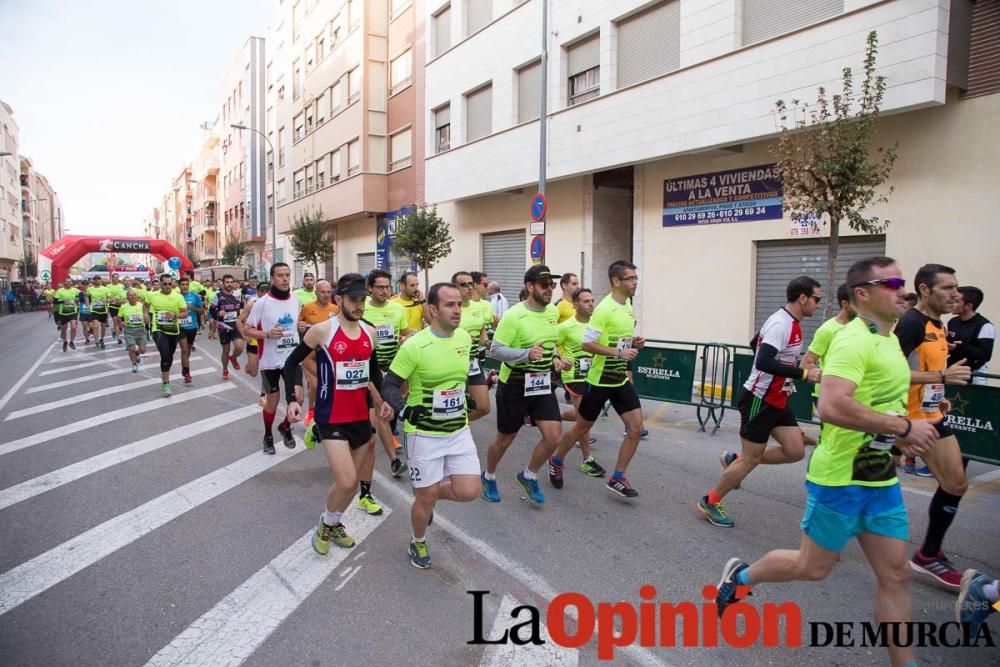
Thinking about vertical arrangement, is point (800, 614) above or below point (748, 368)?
below

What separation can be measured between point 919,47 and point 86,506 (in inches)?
467

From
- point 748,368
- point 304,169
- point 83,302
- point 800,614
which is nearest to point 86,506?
point 800,614

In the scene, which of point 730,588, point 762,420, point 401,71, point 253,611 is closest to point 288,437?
point 253,611

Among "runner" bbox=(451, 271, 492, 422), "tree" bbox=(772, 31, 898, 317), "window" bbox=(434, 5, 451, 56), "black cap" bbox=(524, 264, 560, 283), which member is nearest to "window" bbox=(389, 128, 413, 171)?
"window" bbox=(434, 5, 451, 56)

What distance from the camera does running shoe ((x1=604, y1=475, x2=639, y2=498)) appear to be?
5711 mm

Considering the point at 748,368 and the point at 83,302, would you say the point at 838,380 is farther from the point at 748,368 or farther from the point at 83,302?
the point at 83,302

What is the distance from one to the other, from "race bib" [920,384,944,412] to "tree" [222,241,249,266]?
2037 inches

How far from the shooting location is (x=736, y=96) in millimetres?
12250

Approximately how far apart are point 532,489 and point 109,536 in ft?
10.7

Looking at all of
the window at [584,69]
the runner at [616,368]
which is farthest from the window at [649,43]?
the runner at [616,368]

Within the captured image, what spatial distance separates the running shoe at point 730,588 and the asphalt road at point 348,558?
0.25m

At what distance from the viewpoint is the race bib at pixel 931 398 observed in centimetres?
444

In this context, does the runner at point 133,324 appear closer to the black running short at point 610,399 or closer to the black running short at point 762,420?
the black running short at point 610,399

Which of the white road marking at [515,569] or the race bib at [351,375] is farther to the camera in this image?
the race bib at [351,375]
